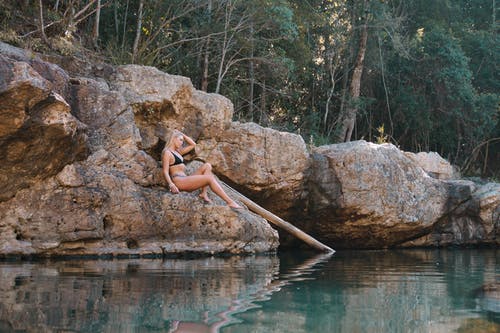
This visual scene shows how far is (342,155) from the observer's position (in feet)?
48.3

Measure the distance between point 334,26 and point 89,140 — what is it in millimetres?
11905

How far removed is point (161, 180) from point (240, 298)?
655 cm

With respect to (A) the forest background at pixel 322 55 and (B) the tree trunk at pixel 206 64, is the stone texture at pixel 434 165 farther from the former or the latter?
(B) the tree trunk at pixel 206 64

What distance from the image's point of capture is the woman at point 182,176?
11.8 metres

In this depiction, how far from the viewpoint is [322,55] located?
21672 mm

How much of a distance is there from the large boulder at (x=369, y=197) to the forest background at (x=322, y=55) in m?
2.90

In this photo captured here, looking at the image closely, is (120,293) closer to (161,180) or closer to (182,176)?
(182,176)

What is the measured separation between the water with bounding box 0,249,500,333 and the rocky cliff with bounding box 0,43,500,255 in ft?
5.03

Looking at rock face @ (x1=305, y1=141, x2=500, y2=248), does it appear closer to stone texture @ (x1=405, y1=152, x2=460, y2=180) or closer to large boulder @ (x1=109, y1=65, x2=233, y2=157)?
large boulder @ (x1=109, y1=65, x2=233, y2=157)

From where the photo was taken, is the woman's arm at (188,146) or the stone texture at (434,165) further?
the stone texture at (434,165)

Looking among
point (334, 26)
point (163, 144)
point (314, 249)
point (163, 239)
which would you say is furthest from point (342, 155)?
point (334, 26)

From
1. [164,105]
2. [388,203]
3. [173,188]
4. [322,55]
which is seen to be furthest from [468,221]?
[173,188]

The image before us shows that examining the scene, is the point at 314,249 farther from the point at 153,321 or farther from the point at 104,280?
the point at 153,321

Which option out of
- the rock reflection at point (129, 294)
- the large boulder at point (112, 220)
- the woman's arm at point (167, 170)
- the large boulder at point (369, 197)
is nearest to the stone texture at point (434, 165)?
the large boulder at point (369, 197)
